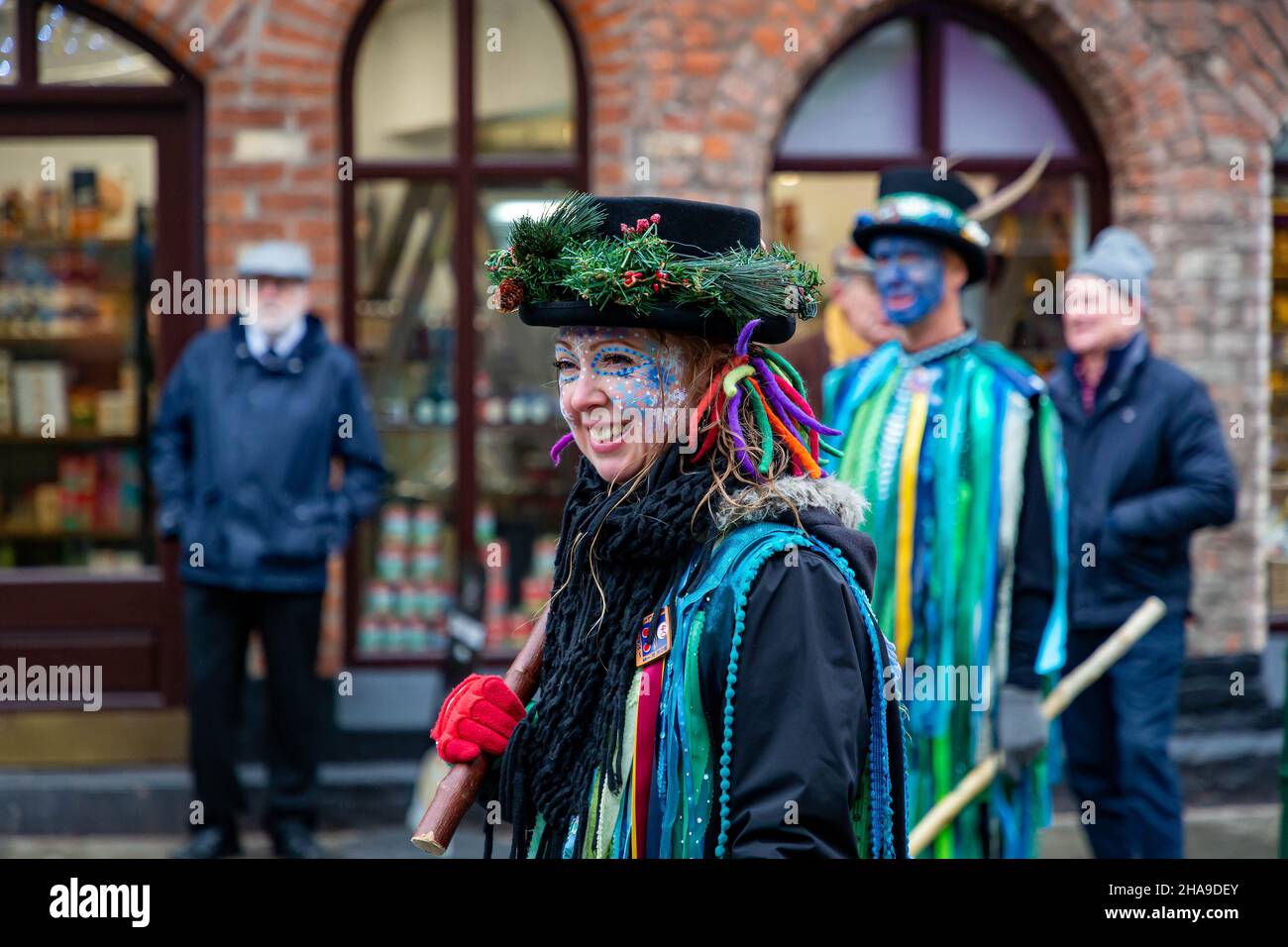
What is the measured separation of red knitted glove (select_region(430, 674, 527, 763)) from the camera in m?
2.58

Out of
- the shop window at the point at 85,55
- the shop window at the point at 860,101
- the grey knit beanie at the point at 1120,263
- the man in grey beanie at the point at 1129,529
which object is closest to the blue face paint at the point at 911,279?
the man in grey beanie at the point at 1129,529

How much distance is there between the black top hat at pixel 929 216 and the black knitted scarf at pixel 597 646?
235cm

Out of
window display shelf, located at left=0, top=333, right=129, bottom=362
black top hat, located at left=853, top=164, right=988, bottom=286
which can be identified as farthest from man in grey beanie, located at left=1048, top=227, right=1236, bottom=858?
window display shelf, located at left=0, top=333, right=129, bottom=362

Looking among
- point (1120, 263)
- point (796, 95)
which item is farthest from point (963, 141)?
point (1120, 263)

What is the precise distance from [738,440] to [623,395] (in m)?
0.18

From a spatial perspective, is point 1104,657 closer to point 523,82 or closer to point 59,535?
point 523,82

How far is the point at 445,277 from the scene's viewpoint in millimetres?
7121

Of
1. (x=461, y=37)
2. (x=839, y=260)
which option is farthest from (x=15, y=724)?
(x=839, y=260)

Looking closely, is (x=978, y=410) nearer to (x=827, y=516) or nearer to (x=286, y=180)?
(x=827, y=516)

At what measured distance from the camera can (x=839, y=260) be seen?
6242 millimetres

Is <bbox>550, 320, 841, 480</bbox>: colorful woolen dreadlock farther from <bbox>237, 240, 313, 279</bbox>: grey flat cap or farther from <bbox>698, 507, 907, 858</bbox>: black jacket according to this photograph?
<bbox>237, 240, 313, 279</bbox>: grey flat cap

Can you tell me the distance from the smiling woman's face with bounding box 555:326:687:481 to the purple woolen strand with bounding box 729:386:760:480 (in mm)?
78

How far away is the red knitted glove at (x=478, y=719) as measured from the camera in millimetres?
2578
